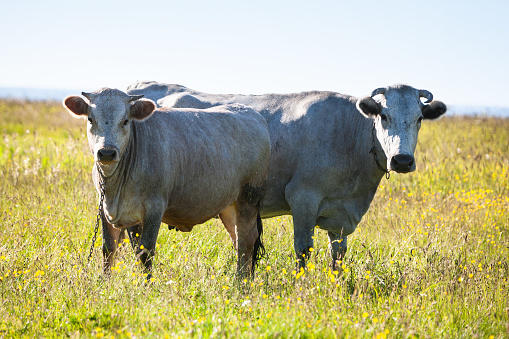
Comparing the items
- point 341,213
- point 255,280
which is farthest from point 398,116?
point 255,280

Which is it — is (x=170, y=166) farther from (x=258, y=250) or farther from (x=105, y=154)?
(x=258, y=250)

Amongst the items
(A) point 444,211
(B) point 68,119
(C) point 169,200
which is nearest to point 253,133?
(C) point 169,200

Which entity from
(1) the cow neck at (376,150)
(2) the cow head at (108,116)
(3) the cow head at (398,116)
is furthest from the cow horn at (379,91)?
(2) the cow head at (108,116)

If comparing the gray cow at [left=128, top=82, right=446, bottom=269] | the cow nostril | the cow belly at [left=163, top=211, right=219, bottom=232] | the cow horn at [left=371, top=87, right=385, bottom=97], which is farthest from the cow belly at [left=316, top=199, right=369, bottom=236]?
the cow nostril

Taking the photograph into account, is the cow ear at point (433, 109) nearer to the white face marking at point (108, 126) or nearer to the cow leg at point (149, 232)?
the cow leg at point (149, 232)

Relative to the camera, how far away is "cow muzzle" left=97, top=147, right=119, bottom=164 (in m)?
4.58

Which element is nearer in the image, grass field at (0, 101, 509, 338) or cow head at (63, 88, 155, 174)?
grass field at (0, 101, 509, 338)

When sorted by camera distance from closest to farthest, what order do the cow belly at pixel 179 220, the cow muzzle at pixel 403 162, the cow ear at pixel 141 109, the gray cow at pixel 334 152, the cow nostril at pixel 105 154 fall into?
the cow nostril at pixel 105 154 < the cow ear at pixel 141 109 < the cow belly at pixel 179 220 < the cow muzzle at pixel 403 162 < the gray cow at pixel 334 152

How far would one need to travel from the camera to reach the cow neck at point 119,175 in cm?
499

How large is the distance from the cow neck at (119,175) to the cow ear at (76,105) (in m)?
0.50

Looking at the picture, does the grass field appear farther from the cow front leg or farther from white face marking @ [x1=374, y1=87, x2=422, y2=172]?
white face marking @ [x1=374, y1=87, x2=422, y2=172]

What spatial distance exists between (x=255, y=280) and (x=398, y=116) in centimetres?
260

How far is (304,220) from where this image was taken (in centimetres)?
634

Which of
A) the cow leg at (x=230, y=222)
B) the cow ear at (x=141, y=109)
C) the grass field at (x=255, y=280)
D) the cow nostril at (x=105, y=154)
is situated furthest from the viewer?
the cow leg at (x=230, y=222)
